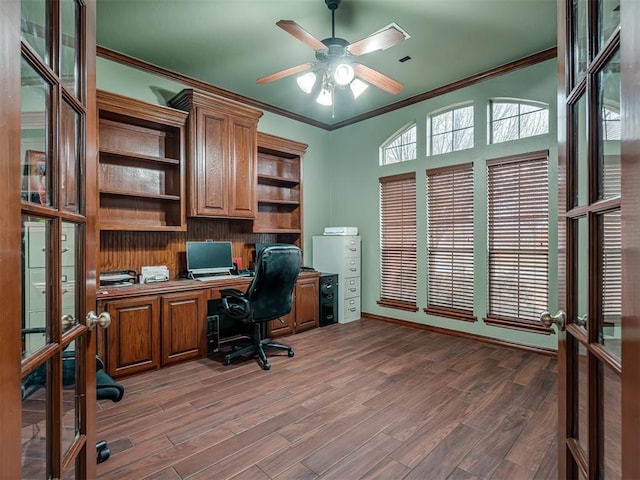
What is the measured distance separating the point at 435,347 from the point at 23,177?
3.64 metres

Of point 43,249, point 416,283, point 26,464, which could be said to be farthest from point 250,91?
point 26,464

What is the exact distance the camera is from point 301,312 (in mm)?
4164

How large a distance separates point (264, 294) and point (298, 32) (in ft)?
6.77

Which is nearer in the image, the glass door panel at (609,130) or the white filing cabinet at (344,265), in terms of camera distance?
the glass door panel at (609,130)

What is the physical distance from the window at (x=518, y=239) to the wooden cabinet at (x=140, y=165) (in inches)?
130

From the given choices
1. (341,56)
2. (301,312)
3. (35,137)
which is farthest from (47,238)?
(301,312)

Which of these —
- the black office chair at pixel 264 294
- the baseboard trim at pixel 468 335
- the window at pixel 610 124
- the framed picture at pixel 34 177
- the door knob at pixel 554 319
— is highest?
the window at pixel 610 124

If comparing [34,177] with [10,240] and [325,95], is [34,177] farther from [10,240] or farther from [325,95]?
[325,95]

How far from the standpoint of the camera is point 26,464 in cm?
68

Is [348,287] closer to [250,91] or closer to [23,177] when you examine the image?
A: [250,91]

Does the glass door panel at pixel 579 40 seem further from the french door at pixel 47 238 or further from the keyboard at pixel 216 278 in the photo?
the keyboard at pixel 216 278

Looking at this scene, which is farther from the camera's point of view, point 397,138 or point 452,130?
point 397,138

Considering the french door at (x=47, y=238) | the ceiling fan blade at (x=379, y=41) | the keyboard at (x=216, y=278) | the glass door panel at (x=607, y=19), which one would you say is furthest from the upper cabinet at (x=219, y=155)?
the glass door panel at (x=607, y=19)

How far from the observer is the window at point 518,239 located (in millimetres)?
3338
